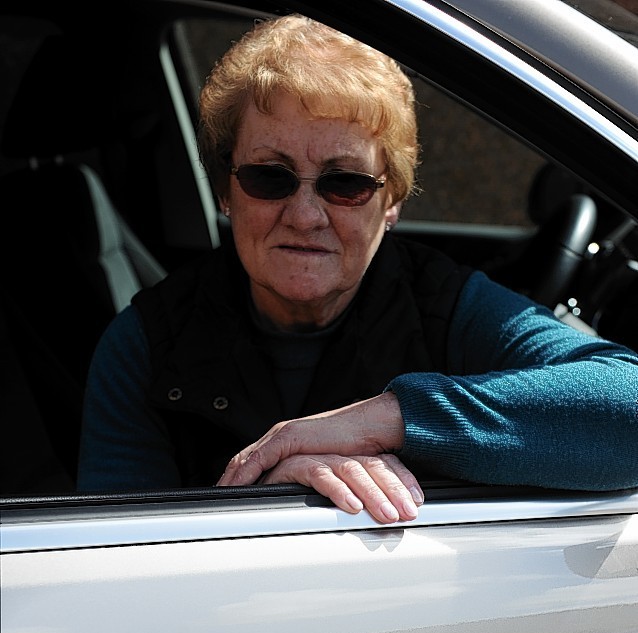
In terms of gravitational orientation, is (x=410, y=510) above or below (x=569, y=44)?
below

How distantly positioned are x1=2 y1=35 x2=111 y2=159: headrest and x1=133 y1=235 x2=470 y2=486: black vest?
1.05 meters

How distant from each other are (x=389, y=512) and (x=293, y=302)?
661mm

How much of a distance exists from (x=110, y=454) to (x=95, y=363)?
20 centimetres

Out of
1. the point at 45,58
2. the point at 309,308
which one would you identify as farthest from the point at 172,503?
the point at 45,58

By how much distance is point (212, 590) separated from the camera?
4.04 feet

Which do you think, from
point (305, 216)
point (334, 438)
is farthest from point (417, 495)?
point (305, 216)

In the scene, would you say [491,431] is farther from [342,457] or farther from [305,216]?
[305,216]

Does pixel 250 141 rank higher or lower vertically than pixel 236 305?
higher

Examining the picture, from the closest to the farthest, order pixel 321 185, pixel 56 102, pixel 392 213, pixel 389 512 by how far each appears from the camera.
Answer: pixel 389 512
pixel 321 185
pixel 392 213
pixel 56 102

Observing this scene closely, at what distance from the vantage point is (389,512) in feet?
4.38

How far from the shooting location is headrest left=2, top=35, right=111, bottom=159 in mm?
2848

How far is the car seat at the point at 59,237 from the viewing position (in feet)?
8.61

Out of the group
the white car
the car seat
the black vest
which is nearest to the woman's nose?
the black vest

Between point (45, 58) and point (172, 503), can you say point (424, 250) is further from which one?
point (45, 58)
